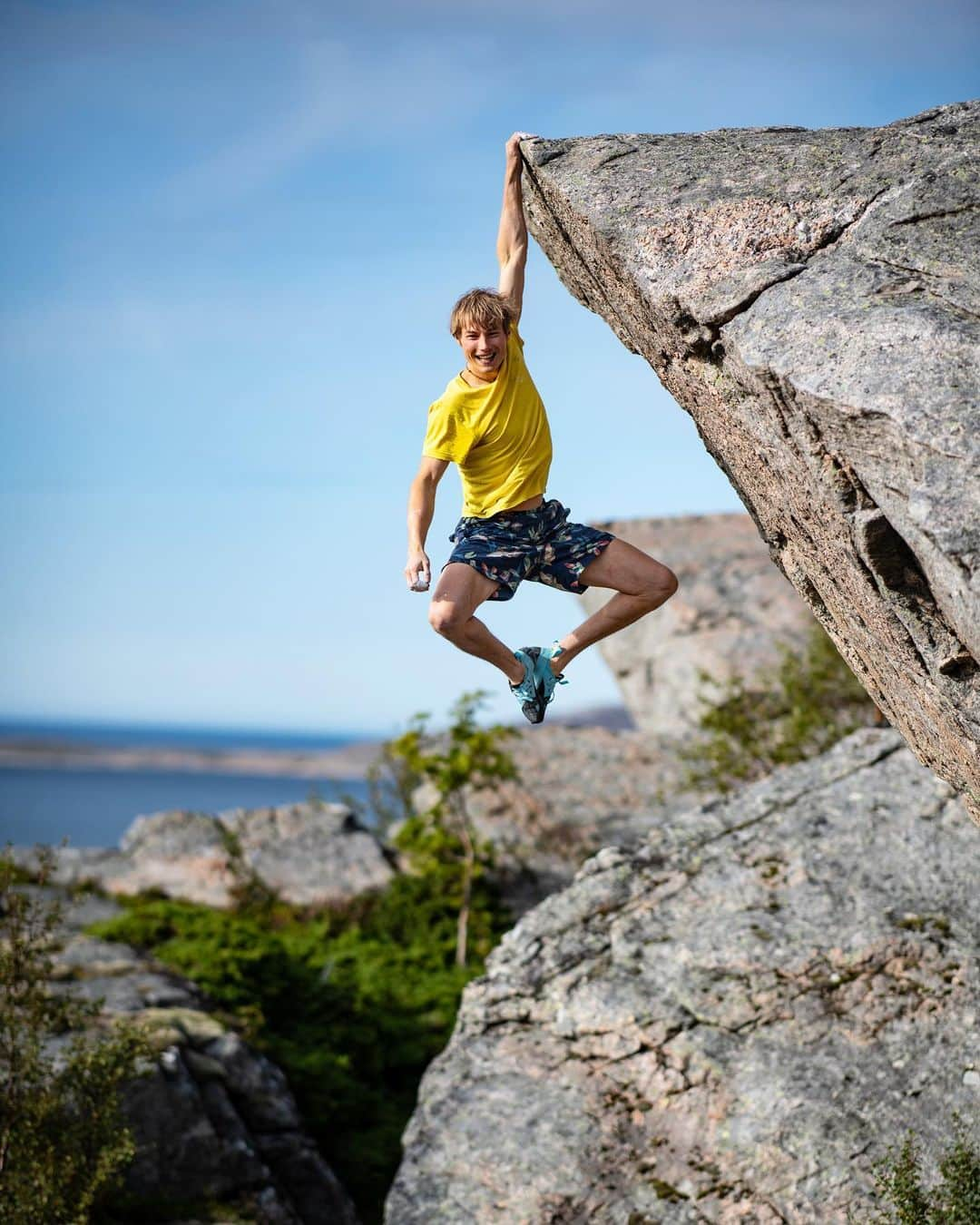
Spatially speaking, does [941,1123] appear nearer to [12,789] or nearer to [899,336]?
[899,336]

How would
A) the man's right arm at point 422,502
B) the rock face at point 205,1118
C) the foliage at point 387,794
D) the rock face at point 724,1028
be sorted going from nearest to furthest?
the man's right arm at point 422,502, the rock face at point 724,1028, the rock face at point 205,1118, the foliage at point 387,794

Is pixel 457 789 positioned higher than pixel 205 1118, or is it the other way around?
pixel 457 789

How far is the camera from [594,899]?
10.2m

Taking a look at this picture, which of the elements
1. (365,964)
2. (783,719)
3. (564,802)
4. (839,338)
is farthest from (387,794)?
(839,338)

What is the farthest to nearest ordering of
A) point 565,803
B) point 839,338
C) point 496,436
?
point 565,803 → point 496,436 → point 839,338

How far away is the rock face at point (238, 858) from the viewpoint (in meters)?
19.5

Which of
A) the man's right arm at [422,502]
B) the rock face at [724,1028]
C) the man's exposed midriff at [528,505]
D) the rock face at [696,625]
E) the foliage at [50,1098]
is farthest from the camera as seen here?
the rock face at [696,625]

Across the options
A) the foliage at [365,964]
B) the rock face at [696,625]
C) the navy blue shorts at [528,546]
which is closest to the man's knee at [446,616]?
the navy blue shorts at [528,546]

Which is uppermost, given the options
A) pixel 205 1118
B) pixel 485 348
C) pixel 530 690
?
pixel 485 348

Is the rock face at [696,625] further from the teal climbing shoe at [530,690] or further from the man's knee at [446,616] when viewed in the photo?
the man's knee at [446,616]

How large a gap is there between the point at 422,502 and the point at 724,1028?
464cm

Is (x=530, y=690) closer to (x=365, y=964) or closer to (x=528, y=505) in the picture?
(x=528, y=505)

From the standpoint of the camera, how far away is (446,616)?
720 cm

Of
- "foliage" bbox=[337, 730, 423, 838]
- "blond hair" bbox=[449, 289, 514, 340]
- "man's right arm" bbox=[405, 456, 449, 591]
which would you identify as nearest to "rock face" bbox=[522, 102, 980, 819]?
"blond hair" bbox=[449, 289, 514, 340]
